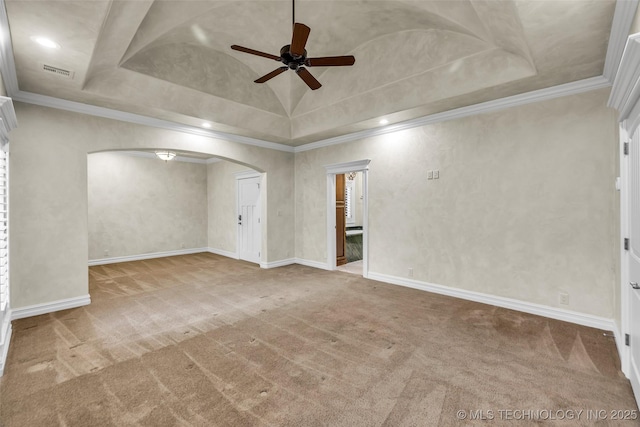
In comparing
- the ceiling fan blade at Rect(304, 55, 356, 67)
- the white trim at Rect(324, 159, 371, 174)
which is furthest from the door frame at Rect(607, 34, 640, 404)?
the white trim at Rect(324, 159, 371, 174)

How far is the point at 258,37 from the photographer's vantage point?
13.3 ft

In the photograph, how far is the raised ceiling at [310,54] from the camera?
2424 millimetres

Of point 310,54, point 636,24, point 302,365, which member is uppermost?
point 310,54

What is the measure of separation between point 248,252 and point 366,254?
3208mm

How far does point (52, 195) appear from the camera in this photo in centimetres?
368

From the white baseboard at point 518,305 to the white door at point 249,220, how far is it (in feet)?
11.2

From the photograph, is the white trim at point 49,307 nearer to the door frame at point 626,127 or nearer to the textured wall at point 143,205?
the textured wall at point 143,205

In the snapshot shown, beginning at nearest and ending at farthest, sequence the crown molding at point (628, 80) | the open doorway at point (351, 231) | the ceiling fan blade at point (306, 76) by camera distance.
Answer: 1. the crown molding at point (628, 80)
2. the ceiling fan blade at point (306, 76)
3. the open doorway at point (351, 231)

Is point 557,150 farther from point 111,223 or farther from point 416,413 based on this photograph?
point 111,223

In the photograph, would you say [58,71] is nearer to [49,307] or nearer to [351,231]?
[49,307]

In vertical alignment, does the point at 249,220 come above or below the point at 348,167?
below

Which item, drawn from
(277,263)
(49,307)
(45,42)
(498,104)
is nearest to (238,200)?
(277,263)

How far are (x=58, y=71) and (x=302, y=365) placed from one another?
3.93 m

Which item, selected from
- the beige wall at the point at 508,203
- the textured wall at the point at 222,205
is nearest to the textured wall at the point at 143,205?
the textured wall at the point at 222,205
